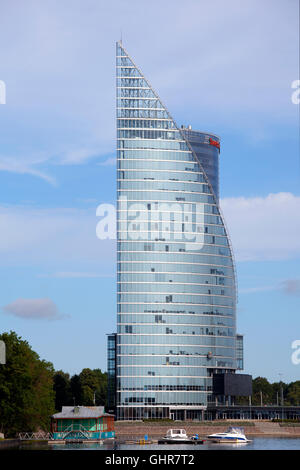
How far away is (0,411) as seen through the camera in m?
199
